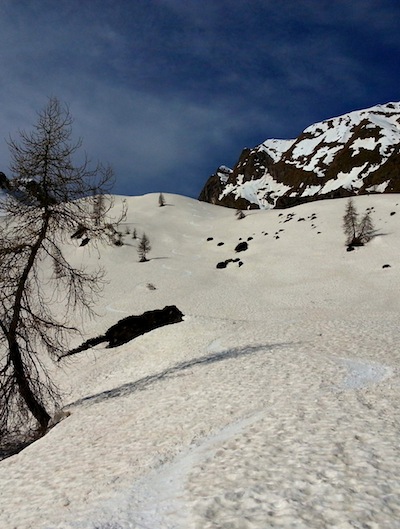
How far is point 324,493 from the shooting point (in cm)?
563

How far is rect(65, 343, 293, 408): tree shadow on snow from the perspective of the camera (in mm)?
15834

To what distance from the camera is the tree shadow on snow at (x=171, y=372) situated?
1583cm

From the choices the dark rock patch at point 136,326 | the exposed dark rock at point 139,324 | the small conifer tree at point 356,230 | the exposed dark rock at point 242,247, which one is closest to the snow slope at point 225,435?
the dark rock patch at point 136,326

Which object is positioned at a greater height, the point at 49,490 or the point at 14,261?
the point at 14,261

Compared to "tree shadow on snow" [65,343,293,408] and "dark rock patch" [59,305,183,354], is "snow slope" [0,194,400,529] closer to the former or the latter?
"tree shadow on snow" [65,343,293,408]

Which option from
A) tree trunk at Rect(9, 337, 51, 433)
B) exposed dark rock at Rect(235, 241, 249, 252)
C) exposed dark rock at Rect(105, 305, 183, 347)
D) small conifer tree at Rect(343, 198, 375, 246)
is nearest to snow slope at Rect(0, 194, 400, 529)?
tree trunk at Rect(9, 337, 51, 433)

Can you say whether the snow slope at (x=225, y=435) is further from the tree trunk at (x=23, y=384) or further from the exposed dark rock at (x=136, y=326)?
the exposed dark rock at (x=136, y=326)

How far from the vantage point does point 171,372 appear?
56.4ft

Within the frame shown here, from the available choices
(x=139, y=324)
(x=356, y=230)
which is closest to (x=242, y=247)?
(x=356, y=230)

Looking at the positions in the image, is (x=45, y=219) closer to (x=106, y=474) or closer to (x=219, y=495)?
(x=106, y=474)

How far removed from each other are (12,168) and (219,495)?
12.3 meters

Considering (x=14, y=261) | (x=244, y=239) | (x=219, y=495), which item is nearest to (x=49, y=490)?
→ (x=219, y=495)

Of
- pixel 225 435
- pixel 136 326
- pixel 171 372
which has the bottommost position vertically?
pixel 225 435

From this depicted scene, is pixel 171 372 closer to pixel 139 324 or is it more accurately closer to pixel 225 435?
pixel 225 435
